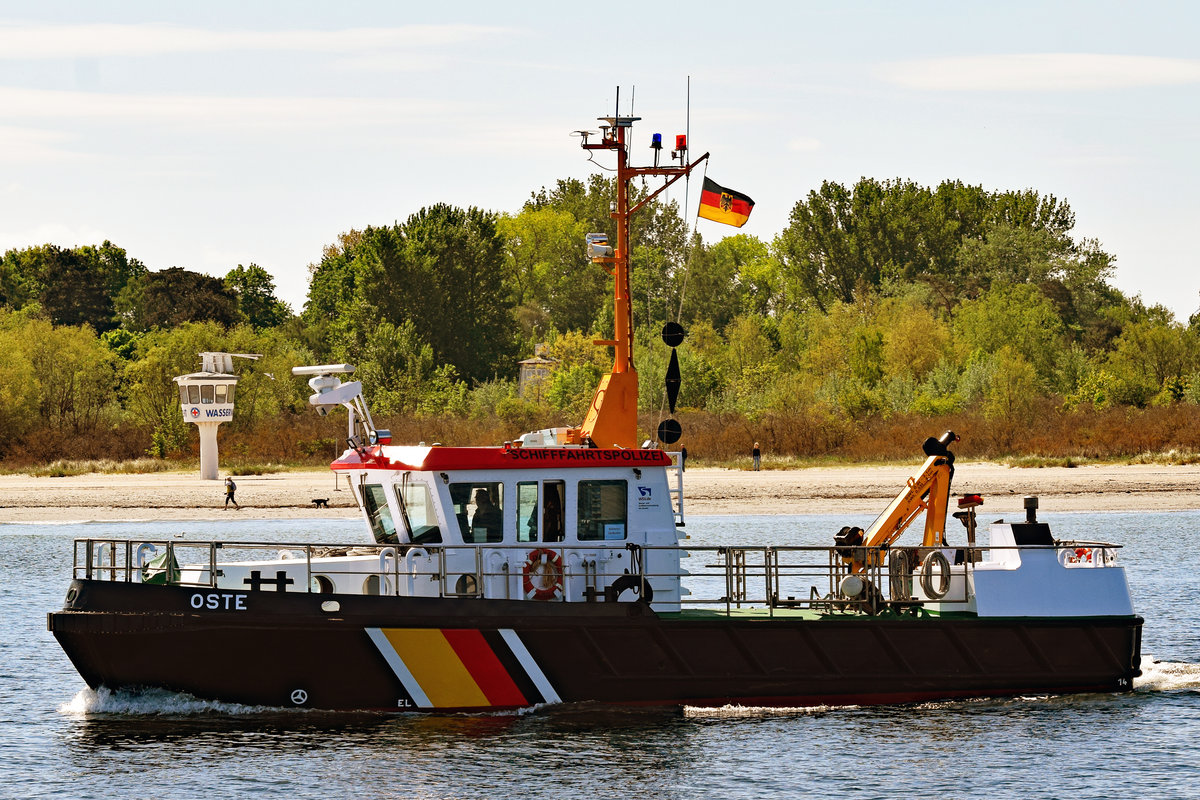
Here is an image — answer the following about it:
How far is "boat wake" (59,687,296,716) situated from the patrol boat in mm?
130

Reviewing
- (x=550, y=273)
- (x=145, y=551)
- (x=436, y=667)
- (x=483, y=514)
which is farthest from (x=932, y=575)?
(x=550, y=273)

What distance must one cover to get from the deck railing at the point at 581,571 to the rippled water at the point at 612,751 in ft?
3.86

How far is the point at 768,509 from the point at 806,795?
25.0m

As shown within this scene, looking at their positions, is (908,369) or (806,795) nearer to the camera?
(806,795)

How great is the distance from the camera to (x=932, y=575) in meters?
15.6

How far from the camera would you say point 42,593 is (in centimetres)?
2636

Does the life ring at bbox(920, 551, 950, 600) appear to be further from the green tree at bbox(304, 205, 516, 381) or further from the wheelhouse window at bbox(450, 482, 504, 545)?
the green tree at bbox(304, 205, 516, 381)

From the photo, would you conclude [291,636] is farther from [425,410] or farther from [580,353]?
[580,353]

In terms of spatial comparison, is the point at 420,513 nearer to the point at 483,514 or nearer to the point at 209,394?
the point at 483,514

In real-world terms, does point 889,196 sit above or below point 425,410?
above

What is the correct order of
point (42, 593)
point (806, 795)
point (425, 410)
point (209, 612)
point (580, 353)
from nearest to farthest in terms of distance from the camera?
1. point (806, 795)
2. point (209, 612)
3. point (42, 593)
4. point (425, 410)
5. point (580, 353)

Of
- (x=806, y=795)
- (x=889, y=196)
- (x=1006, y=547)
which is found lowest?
(x=806, y=795)

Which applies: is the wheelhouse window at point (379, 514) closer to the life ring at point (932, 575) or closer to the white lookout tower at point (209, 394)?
the life ring at point (932, 575)

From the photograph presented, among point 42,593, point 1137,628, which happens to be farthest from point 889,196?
point 1137,628
